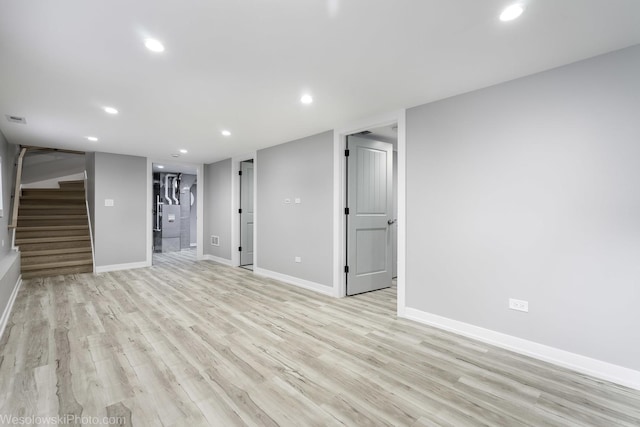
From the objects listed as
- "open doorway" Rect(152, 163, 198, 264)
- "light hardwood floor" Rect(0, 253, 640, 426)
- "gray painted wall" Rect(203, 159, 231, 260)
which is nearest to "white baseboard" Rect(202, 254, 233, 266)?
"gray painted wall" Rect(203, 159, 231, 260)

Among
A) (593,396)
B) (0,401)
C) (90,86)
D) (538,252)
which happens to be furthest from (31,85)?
(593,396)

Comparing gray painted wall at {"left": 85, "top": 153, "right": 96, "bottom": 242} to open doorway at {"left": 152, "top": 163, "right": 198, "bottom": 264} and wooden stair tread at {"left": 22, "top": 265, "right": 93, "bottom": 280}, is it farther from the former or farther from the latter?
open doorway at {"left": 152, "top": 163, "right": 198, "bottom": 264}

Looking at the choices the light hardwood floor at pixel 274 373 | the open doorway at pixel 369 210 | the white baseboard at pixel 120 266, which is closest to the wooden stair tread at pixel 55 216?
the white baseboard at pixel 120 266

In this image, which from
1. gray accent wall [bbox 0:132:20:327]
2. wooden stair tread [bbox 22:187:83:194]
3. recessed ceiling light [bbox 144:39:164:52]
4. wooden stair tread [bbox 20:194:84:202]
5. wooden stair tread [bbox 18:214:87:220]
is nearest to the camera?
recessed ceiling light [bbox 144:39:164:52]

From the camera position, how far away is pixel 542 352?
91.5 inches

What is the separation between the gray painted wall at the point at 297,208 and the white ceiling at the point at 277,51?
107cm

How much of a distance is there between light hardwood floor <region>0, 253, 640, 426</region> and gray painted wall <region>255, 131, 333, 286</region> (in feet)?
3.46

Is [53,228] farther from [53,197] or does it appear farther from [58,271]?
[53,197]

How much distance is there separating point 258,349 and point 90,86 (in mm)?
2918

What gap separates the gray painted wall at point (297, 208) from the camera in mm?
4227

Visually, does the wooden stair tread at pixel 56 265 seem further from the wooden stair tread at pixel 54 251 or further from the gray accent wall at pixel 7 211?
the gray accent wall at pixel 7 211

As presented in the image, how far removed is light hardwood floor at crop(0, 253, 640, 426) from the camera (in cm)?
168

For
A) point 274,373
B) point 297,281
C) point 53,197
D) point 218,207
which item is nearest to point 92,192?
point 53,197

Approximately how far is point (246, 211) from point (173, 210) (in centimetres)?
445
